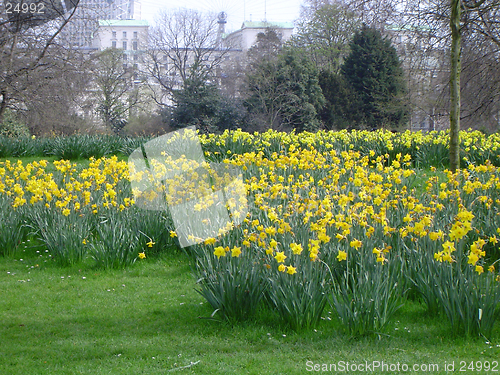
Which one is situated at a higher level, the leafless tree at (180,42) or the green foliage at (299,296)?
the leafless tree at (180,42)

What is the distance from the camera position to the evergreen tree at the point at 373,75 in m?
29.2

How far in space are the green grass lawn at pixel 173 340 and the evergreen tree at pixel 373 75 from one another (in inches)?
1044

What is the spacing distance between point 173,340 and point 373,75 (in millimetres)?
28600

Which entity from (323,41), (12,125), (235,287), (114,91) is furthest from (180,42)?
(235,287)

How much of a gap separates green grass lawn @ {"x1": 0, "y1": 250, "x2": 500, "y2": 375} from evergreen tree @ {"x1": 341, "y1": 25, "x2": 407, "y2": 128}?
26.5 metres

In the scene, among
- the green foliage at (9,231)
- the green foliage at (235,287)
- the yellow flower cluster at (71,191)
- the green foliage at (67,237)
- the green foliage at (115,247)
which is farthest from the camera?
the green foliage at (9,231)

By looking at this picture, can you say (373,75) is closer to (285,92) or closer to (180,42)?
(285,92)

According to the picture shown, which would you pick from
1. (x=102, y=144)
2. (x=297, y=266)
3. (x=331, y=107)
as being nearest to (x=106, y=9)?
(x=102, y=144)

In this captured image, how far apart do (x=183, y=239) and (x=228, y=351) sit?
197cm

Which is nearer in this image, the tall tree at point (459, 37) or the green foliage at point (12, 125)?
the tall tree at point (459, 37)

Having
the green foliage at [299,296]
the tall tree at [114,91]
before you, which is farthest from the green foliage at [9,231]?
the tall tree at [114,91]

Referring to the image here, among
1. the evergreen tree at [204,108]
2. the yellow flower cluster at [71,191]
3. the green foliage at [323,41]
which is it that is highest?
the green foliage at [323,41]

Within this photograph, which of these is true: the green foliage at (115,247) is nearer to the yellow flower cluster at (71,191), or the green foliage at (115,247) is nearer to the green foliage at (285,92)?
the yellow flower cluster at (71,191)

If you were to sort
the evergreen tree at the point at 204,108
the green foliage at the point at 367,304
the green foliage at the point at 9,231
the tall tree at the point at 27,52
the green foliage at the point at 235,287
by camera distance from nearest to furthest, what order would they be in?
1. the green foliage at the point at 367,304
2. the green foliage at the point at 235,287
3. the green foliage at the point at 9,231
4. the tall tree at the point at 27,52
5. the evergreen tree at the point at 204,108
